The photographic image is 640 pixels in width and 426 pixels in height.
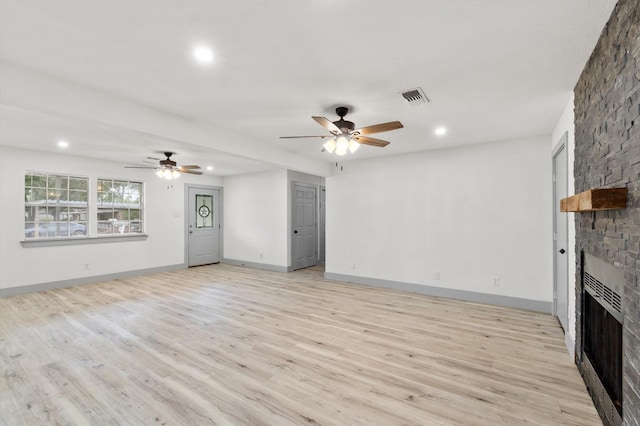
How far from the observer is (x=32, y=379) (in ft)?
8.26

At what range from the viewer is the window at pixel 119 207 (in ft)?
20.7

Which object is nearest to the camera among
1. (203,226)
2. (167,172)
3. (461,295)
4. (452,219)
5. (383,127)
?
(383,127)

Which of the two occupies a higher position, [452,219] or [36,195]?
[36,195]

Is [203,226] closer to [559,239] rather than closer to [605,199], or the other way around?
[559,239]

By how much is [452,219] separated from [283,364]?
361 cm

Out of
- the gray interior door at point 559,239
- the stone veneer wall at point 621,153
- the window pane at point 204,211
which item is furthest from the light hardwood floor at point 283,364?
the window pane at point 204,211

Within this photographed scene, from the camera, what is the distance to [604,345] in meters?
2.04

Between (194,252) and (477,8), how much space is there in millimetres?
7786

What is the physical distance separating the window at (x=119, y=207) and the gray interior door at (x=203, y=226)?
1.19 m

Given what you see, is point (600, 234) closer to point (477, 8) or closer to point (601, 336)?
point (601, 336)

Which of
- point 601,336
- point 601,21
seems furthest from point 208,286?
point 601,21

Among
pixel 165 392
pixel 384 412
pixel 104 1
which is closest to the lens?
pixel 104 1

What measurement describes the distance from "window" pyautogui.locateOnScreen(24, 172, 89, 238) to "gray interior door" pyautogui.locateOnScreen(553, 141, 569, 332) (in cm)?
810

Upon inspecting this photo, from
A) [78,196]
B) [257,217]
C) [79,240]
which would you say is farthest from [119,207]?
[257,217]
